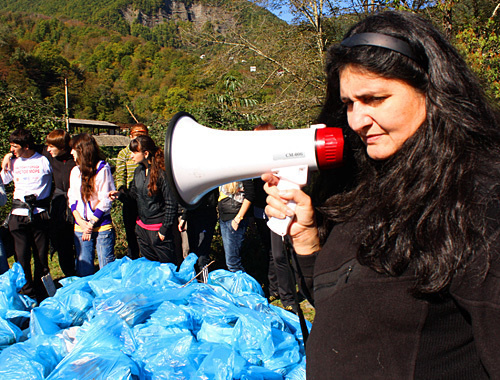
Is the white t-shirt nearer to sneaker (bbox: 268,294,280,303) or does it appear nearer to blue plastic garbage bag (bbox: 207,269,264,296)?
blue plastic garbage bag (bbox: 207,269,264,296)

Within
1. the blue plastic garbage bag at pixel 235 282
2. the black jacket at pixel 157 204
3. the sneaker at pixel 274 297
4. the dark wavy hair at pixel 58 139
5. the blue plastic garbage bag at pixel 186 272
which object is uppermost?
the dark wavy hair at pixel 58 139

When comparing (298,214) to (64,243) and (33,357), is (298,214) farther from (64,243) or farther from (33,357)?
(64,243)

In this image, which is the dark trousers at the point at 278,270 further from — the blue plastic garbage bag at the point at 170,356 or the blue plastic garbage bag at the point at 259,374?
the blue plastic garbage bag at the point at 170,356

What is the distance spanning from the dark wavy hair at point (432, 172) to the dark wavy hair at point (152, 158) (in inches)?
111

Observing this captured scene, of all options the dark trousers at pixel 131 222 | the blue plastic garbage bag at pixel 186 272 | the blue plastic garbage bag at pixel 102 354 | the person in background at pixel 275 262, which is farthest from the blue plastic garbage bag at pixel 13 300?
the person in background at pixel 275 262

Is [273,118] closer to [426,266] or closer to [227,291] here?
[227,291]

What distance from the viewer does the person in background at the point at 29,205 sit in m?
3.72

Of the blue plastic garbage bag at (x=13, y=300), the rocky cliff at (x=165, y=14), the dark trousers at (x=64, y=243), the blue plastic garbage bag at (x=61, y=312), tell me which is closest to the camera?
the blue plastic garbage bag at (x=61, y=312)

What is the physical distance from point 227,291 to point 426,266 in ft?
7.45

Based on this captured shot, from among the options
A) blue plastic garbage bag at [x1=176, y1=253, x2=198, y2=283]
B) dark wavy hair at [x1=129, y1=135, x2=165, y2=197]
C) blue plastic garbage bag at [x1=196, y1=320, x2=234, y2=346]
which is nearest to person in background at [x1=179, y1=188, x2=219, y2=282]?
dark wavy hair at [x1=129, y1=135, x2=165, y2=197]

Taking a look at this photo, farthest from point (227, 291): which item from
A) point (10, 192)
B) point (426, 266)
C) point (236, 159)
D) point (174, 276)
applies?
point (10, 192)

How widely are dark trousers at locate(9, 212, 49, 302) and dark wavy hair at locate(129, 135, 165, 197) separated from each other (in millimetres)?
1247

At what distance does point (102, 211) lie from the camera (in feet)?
12.0

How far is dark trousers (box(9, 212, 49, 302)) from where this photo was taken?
147 inches
